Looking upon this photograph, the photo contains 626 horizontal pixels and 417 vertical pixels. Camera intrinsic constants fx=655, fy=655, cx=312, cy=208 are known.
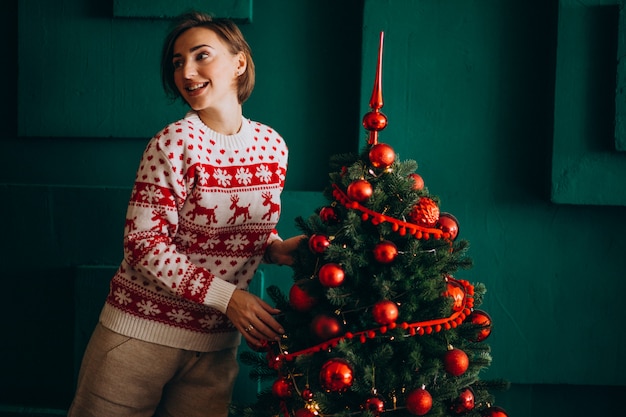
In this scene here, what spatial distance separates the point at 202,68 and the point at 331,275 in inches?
25.6

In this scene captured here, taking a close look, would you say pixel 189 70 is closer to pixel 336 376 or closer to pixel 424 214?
pixel 424 214

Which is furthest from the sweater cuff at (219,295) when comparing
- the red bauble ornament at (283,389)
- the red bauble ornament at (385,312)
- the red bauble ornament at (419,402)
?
the red bauble ornament at (419,402)

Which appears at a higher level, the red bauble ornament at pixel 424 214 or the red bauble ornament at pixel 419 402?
the red bauble ornament at pixel 424 214

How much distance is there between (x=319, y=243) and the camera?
141 centimetres

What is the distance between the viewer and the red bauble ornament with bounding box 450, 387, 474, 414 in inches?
56.9

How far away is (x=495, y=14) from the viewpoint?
2094 millimetres

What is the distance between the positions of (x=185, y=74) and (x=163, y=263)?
0.48 metres

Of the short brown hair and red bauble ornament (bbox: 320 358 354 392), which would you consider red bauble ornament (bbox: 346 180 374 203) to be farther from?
the short brown hair

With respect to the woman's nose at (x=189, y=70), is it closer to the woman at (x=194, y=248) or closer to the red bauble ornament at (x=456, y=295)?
the woman at (x=194, y=248)

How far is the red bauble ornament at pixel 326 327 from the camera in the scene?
1.38 m

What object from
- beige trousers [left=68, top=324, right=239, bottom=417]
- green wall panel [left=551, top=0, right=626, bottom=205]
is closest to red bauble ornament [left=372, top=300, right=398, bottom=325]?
beige trousers [left=68, top=324, right=239, bottom=417]

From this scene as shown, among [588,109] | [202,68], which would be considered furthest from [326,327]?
[588,109]

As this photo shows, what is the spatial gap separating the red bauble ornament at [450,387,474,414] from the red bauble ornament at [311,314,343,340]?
1.03 feet

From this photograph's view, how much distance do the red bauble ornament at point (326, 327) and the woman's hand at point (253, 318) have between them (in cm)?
14
